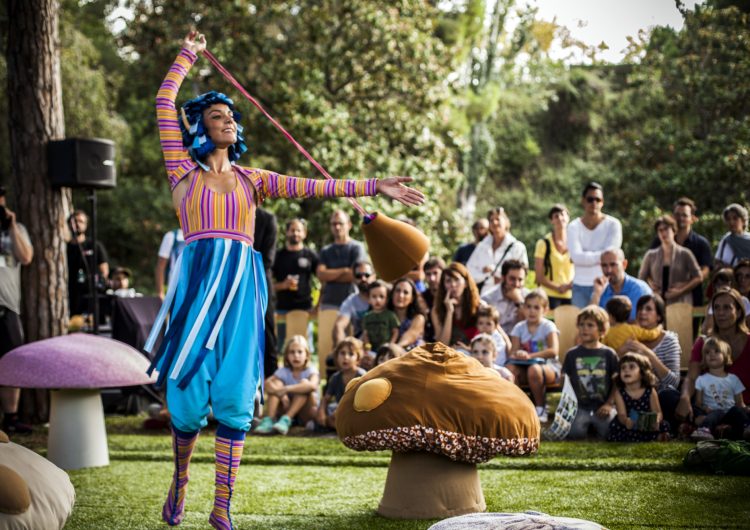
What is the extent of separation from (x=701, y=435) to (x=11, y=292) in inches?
223

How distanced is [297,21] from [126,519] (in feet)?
43.1

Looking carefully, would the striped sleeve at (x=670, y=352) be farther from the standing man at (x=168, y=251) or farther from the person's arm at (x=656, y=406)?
the standing man at (x=168, y=251)

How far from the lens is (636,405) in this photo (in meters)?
7.32

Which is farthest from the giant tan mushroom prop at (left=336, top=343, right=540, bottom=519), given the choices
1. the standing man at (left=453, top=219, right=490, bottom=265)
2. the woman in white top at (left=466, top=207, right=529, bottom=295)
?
the standing man at (left=453, top=219, right=490, bottom=265)

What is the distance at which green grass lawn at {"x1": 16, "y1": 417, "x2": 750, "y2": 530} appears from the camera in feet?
16.6

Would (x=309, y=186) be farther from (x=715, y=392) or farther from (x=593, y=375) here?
(x=715, y=392)

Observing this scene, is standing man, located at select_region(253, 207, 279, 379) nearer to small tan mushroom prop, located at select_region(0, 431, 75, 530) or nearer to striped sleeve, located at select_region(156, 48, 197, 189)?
striped sleeve, located at select_region(156, 48, 197, 189)

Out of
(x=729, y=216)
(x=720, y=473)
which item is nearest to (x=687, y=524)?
(x=720, y=473)

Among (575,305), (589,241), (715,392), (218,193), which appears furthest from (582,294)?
(218,193)

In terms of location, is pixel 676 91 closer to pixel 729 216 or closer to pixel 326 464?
pixel 729 216

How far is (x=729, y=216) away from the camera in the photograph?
355 inches

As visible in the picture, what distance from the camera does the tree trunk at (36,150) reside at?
912 centimetres

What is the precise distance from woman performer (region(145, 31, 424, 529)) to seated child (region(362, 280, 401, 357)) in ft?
12.0

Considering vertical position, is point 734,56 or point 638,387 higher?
point 734,56
